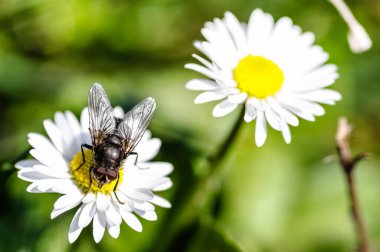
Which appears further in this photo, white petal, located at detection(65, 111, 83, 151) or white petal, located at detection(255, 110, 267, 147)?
white petal, located at detection(65, 111, 83, 151)

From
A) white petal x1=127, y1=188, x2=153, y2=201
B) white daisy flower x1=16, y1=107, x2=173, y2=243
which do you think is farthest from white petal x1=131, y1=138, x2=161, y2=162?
white petal x1=127, y1=188, x2=153, y2=201

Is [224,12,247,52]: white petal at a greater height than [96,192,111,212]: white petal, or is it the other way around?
[224,12,247,52]: white petal

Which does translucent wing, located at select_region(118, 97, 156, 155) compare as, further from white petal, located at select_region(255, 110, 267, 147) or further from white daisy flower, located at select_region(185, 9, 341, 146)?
white petal, located at select_region(255, 110, 267, 147)

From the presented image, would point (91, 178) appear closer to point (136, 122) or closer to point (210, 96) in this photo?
point (136, 122)

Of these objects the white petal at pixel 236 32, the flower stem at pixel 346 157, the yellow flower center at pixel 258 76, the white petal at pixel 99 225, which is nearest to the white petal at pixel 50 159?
the white petal at pixel 99 225

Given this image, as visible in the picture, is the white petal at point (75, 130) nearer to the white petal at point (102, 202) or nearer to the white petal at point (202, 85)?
the white petal at point (102, 202)

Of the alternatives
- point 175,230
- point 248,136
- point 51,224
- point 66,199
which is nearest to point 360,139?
point 248,136

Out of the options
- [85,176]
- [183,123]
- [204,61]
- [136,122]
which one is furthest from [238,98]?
[183,123]

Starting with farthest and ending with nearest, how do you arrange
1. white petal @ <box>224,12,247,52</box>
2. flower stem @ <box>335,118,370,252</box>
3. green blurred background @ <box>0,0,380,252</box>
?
green blurred background @ <box>0,0,380,252</box> < white petal @ <box>224,12,247,52</box> < flower stem @ <box>335,118,370,252</box>

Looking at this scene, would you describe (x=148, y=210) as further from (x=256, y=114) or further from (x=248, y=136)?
(x=248, y=136)
